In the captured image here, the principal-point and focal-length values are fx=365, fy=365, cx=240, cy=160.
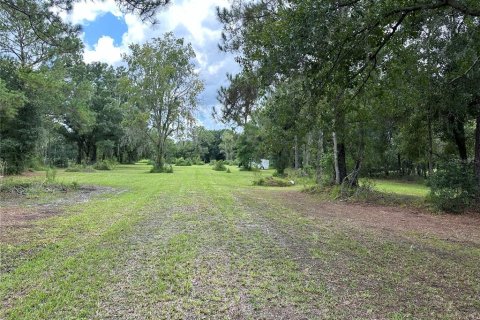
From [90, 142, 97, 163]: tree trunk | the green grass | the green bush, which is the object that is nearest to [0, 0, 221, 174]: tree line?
[90, 142, 97, 163]: tree trunk

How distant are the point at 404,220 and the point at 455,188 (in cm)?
303

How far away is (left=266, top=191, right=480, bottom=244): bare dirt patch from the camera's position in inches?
292

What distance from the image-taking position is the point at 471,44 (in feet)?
26.4

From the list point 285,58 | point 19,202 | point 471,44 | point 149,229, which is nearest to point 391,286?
point 285,58

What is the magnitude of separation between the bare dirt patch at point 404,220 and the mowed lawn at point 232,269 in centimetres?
10

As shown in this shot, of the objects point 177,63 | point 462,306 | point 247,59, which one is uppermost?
point 177,63

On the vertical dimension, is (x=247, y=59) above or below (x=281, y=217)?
above

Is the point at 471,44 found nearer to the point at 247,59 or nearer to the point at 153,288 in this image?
the point at 247,59

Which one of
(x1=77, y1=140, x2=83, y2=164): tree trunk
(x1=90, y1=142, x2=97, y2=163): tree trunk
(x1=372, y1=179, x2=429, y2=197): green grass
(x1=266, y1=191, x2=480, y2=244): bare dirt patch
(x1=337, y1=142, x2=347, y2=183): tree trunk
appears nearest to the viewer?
(x1=266, y1=191, x2=480, y2=244): bare dirt patch

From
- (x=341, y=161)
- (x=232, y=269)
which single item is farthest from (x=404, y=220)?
A: (x=341, y=161)

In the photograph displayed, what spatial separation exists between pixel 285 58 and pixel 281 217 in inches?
161

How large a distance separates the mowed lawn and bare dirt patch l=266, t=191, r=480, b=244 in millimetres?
104

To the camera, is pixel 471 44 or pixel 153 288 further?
pixel 471 44

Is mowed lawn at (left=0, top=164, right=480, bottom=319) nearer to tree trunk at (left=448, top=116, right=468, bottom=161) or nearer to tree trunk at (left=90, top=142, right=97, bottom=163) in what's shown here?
tree trunk at (left=448, top=116, right=468, bottom=161)
